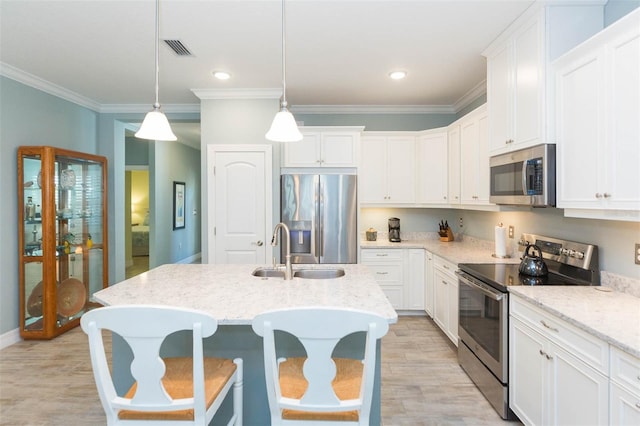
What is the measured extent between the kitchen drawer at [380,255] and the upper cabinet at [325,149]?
3.41 feet

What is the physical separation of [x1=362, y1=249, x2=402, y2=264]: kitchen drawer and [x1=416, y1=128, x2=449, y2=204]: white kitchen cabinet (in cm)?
76

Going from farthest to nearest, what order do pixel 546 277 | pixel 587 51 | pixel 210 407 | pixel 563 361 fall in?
pixel 546 277 < pixel 587 51 < pixel 563 361 < pixel 210 407

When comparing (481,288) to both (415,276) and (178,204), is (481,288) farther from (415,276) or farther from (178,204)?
(178,204)

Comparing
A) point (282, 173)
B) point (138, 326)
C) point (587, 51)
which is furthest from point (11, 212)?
point (587, 51)

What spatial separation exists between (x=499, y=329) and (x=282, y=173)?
2751 millimetres

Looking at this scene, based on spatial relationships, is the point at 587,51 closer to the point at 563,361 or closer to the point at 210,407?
the point at 563,361

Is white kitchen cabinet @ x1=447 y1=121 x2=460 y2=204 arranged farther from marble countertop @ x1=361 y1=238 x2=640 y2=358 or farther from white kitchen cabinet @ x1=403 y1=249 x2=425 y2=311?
marble countertop @ x1=361 y1=238 x2=640 y2=358

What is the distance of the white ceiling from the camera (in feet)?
7.62

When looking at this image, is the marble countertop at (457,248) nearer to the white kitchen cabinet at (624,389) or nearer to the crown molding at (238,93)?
the white kitchen cabinet at (624,389)

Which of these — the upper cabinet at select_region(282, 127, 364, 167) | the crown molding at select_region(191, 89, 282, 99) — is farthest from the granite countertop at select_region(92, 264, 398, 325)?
the crown molding at select_region(191, 89, 282, 99)

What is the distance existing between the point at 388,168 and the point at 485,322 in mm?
2442

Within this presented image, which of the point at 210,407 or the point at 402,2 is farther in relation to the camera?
the point at 402,2

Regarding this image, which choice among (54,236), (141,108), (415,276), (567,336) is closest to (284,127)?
(567,336)

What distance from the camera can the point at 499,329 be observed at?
219 centimetres
